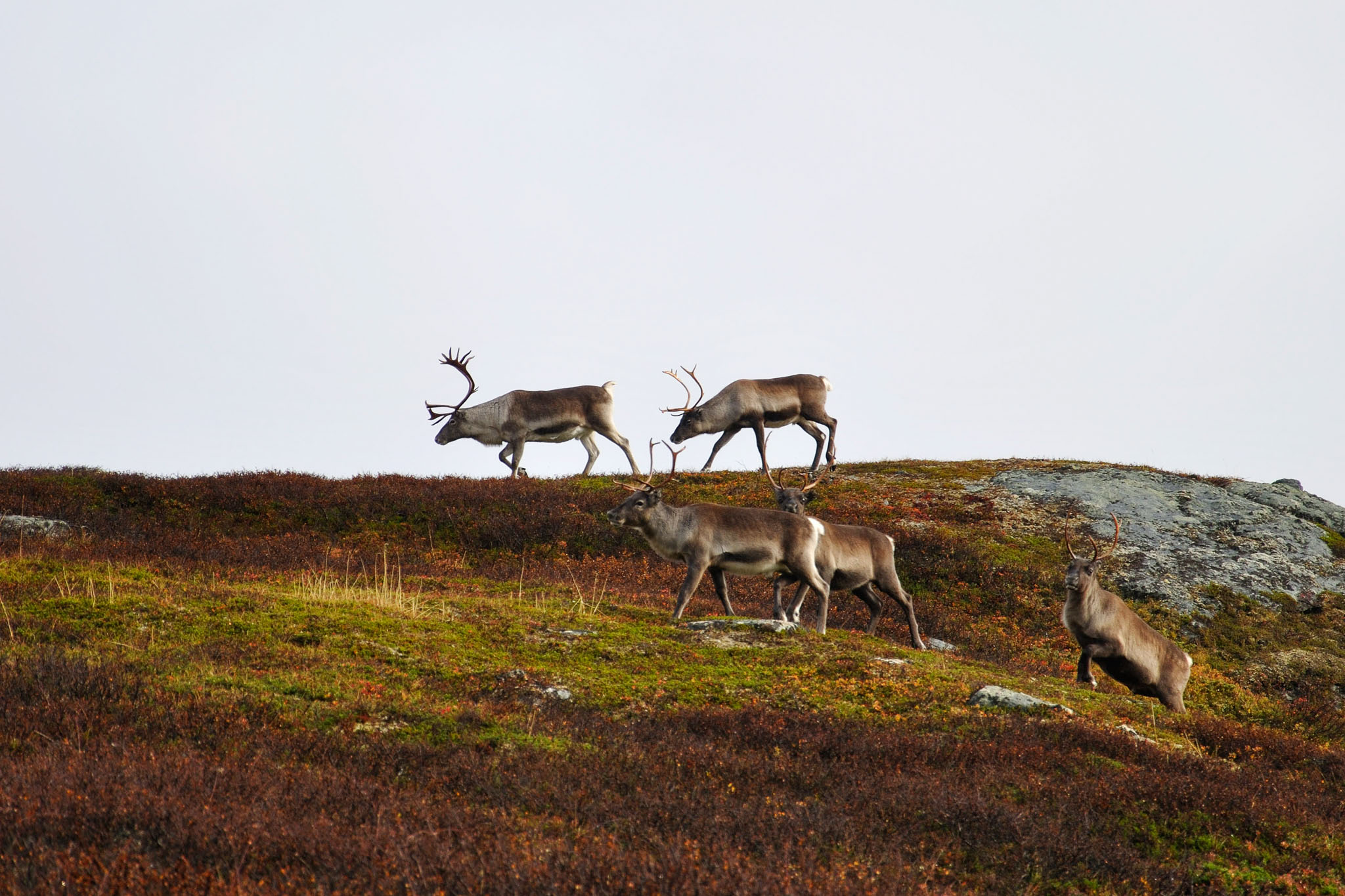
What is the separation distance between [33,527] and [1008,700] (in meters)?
14.4

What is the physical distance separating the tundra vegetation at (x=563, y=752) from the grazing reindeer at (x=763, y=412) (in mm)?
9758

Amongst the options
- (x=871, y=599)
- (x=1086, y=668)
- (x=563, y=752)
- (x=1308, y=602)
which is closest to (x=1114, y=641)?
(x=1086, y=668)

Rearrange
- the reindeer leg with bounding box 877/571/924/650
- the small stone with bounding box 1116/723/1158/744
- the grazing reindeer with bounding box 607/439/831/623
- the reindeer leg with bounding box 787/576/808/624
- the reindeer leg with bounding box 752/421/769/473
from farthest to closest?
the reindeer leg with bounding box 752/421/769/473 < the reindeer leg with bounding box 877/571/924/650 < the reindeer leg with bounding box 787/576/808/624 < the grazing reindeer with bounding box 607/439/831/623 < the small stone with bounding box 1116/723/1158/744

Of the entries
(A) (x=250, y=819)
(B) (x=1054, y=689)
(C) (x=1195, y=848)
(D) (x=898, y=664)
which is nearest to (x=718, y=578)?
(D) (x=898, y=664)

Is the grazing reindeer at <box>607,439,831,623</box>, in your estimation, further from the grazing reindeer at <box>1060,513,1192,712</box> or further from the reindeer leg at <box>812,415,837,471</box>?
the reindeer leg at <box>812,415,837,471</box>

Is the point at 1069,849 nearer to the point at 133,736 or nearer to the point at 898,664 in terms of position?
the point at 898,664

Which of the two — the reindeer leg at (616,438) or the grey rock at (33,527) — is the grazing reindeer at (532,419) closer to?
the reindeer leg at (616,438)

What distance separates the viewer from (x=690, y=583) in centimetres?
1269

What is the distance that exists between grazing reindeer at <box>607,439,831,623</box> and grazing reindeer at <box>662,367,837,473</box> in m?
11.7

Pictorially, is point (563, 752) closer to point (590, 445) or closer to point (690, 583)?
point (690, 583)

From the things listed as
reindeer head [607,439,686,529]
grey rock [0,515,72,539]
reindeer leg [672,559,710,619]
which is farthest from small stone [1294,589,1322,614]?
grey rock [0,515,72,539]

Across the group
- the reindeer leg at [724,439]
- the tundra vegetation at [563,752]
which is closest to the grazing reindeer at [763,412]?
the reindeer leg at [724,439]

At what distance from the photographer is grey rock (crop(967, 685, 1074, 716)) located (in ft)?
32.2

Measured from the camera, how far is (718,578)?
13516 millimetres
